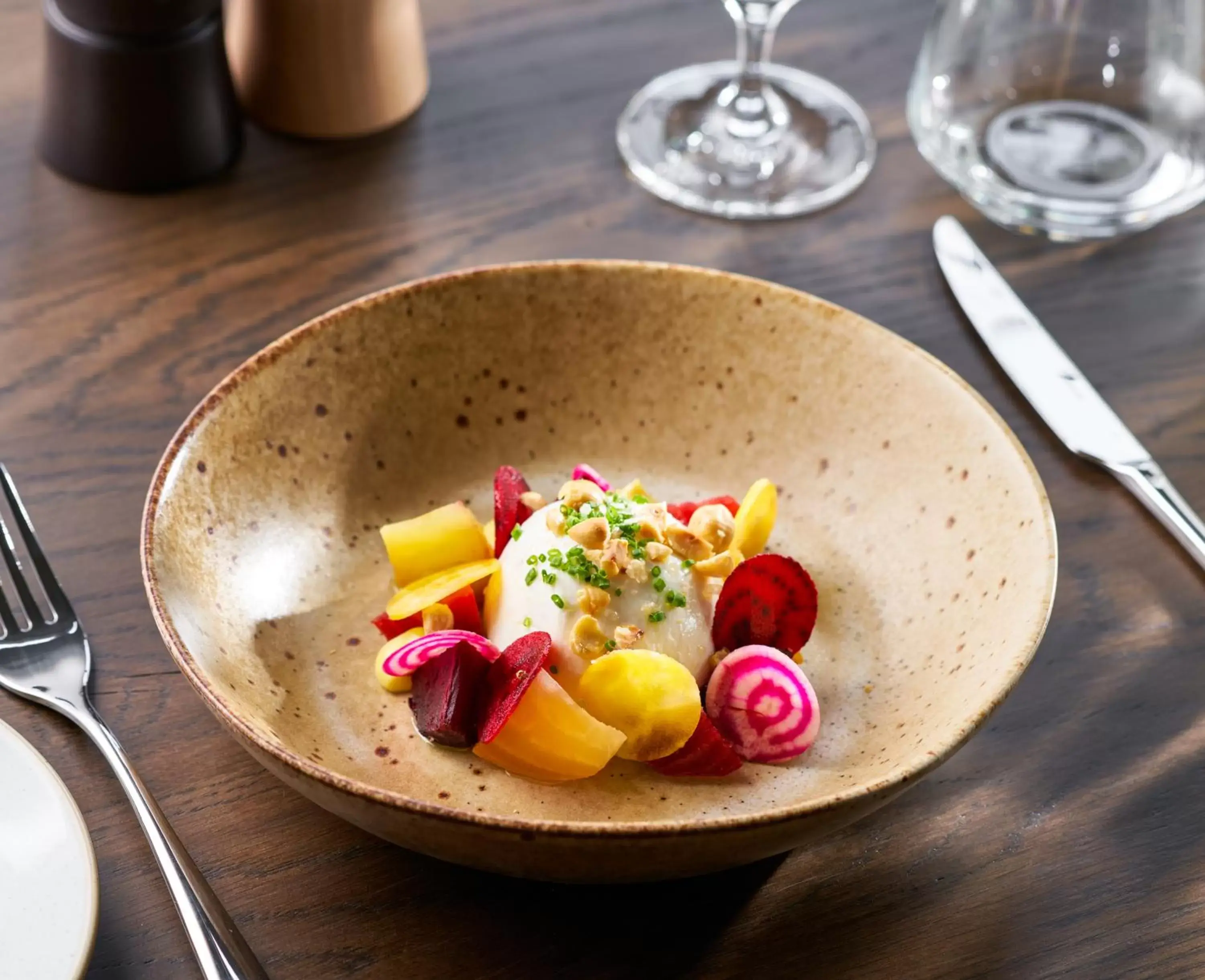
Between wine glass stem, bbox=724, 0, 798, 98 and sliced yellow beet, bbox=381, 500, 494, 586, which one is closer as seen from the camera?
sliced yellow beet, bbox=381, 500, 494, 586

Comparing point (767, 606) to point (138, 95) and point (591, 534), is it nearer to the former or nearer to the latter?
point (591, 534)

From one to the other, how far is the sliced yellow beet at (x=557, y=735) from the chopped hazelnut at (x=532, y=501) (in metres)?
0.21

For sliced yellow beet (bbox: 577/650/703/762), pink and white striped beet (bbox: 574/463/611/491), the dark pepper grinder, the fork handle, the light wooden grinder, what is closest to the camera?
the fork handle

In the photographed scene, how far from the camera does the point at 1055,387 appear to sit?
1230 millimetres

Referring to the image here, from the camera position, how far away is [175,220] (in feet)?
4.68

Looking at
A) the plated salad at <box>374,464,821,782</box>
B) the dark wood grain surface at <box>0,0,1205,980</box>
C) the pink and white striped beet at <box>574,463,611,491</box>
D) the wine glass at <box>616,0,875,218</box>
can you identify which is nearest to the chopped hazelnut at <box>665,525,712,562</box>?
the plated salad at <box>374,464,821,782</box>

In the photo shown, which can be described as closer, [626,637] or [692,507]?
[626,637]

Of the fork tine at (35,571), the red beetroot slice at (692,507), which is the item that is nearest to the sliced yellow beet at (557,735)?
the red beetroot slice at (692,507)

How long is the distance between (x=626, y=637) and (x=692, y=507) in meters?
0.17

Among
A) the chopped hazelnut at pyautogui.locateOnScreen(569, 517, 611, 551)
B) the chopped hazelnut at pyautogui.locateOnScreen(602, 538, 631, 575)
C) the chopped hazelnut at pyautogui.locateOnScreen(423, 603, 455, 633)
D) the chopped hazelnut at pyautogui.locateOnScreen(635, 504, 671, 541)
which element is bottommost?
the chopped hazelnut at pyautogui.locateOnScreen(423, 603, 455, 633)

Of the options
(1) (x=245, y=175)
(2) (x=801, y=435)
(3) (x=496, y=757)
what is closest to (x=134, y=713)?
(3) (x=496, y=757)

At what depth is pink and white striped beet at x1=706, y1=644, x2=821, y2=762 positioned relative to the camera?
2.89ft

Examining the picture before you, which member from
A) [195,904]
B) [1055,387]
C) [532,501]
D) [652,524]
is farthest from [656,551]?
[1055,387]

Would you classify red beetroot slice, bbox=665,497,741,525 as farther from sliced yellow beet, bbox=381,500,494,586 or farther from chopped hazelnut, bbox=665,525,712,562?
sliced yellow beet, bbox=381,500,494,586
